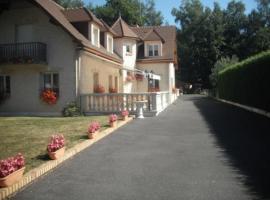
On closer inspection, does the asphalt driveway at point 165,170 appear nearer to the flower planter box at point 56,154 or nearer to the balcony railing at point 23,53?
the flower planter box at point 56,154

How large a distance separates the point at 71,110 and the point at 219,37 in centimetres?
5095

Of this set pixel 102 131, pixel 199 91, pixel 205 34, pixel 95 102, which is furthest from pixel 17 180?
pixel 199 91

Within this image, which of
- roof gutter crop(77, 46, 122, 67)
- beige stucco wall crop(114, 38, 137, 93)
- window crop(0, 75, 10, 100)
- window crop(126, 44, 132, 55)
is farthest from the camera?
window crop(126, 44, 132, 55)

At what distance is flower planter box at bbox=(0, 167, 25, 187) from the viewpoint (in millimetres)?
6592

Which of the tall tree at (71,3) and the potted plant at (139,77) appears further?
the tall tree at (71,3)

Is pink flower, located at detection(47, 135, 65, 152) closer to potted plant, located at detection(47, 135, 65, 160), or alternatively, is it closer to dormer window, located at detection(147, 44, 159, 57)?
potted plant, located at detection(47, 135, 65, 160)

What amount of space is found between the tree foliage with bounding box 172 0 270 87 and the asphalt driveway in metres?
55.4

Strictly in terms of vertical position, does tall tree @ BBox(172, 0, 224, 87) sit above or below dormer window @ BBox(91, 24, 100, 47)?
above

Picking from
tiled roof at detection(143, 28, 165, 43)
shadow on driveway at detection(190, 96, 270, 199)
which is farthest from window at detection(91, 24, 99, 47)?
tiled roof at detection(143, 28, 165, 43)

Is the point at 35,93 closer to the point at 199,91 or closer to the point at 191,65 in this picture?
the point at 191,65

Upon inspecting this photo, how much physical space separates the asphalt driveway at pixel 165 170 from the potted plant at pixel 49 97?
379 inches

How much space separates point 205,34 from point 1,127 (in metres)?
57.7

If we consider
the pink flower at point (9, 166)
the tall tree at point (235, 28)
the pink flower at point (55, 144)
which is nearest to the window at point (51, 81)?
the pink flower at point (55, 144)

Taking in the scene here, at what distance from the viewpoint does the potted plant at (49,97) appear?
858 inches
